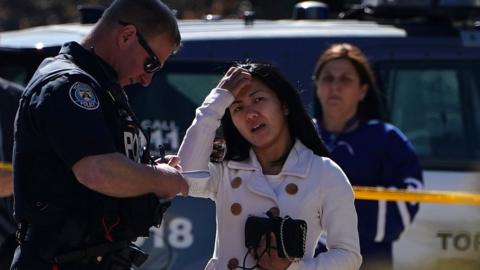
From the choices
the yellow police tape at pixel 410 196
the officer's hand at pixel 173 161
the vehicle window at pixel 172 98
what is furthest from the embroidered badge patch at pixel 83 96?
the vehicle window at pixel 172 98

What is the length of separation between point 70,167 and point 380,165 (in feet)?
6.58

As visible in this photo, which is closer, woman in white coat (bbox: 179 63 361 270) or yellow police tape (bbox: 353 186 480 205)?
woman in white coat (bbox: 179 63 361 270)

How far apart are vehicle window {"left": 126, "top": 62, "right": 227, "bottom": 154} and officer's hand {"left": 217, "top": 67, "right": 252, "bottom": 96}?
182 centimetres

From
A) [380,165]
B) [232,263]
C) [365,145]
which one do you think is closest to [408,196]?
[380,165]

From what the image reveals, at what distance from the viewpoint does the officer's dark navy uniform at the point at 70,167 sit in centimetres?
325

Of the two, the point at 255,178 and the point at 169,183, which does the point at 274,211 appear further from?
the point at 169,183

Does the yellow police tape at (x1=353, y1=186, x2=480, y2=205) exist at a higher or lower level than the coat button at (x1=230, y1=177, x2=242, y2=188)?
lower

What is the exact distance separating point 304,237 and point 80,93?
77 cm

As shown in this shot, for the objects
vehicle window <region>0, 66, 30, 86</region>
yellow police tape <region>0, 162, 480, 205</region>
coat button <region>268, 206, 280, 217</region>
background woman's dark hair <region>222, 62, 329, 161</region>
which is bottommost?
yellow police tape <region>0, 162, 480, 205</region>

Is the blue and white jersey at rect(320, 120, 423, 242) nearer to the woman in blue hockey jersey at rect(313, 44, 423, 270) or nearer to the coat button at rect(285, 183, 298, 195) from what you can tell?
the woman in blue hockey jersey at rect(313, 44, 423, 270)

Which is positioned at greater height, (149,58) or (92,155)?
(149,58)

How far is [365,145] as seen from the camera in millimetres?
4949

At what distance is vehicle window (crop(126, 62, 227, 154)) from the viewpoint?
17.9 ft

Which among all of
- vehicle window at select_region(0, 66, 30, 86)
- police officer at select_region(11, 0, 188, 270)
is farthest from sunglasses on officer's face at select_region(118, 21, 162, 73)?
vehicle window at select_region(0, 66, 30, 86)
